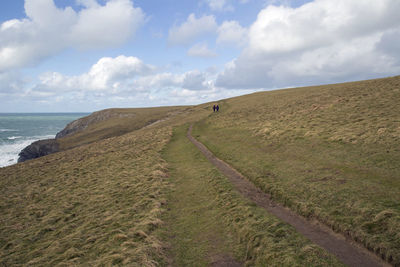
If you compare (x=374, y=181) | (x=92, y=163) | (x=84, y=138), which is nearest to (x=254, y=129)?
(x=374, y=181)

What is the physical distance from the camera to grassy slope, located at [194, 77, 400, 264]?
1004 cm

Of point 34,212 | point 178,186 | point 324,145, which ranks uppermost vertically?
point 324,145

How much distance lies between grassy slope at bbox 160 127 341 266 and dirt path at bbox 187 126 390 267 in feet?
1.75

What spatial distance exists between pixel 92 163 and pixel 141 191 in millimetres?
18659

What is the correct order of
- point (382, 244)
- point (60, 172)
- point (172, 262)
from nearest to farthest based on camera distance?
point (382, 244) → point (172, 262) → point (60, 172)

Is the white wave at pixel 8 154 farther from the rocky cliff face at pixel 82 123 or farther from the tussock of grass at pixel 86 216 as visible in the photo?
the tussock of grass at pixel 86 216

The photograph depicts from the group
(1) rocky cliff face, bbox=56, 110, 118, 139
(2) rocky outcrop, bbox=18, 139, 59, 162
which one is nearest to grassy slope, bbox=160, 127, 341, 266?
(2) rocky outcrop, bbox=18, 139, 59, 162

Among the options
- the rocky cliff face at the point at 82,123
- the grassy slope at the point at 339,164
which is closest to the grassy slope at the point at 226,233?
the grassy slope at the point at 339,164

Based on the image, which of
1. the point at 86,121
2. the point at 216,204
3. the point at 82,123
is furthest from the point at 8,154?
the point at 216,204

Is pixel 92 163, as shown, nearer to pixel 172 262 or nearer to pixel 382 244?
pixel 172 262

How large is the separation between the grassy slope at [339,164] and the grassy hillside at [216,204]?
69 mm

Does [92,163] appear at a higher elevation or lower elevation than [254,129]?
lower

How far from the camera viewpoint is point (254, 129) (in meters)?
35.9

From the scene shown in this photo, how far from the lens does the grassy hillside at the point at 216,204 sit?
9.57 m
